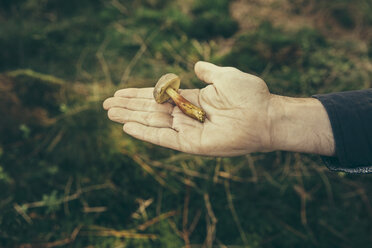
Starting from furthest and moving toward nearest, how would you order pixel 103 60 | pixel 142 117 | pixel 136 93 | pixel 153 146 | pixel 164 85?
1. pixel 103 60
2. pixel 153 146
3. pixel 136 93
4. pixel 142 117
5. pixel 164 85

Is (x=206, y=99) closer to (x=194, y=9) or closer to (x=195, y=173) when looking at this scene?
(x=195, y=173)

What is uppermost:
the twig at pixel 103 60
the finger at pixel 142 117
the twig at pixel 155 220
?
the twig at pixel 103 60

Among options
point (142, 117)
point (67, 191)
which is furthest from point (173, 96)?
point (67, 191)

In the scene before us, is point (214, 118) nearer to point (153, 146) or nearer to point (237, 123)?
point (237, 123)

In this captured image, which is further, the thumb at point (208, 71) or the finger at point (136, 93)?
the finger at point (136, 93)

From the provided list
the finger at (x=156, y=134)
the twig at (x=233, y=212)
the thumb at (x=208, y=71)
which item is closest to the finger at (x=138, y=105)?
the finger at (x=156, y=134)

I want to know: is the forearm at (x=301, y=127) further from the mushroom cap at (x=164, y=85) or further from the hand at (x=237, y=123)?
the mushroom cap at (x=164, y=85)

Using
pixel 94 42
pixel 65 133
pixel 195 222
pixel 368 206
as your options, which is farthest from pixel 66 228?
pixel 368 206
